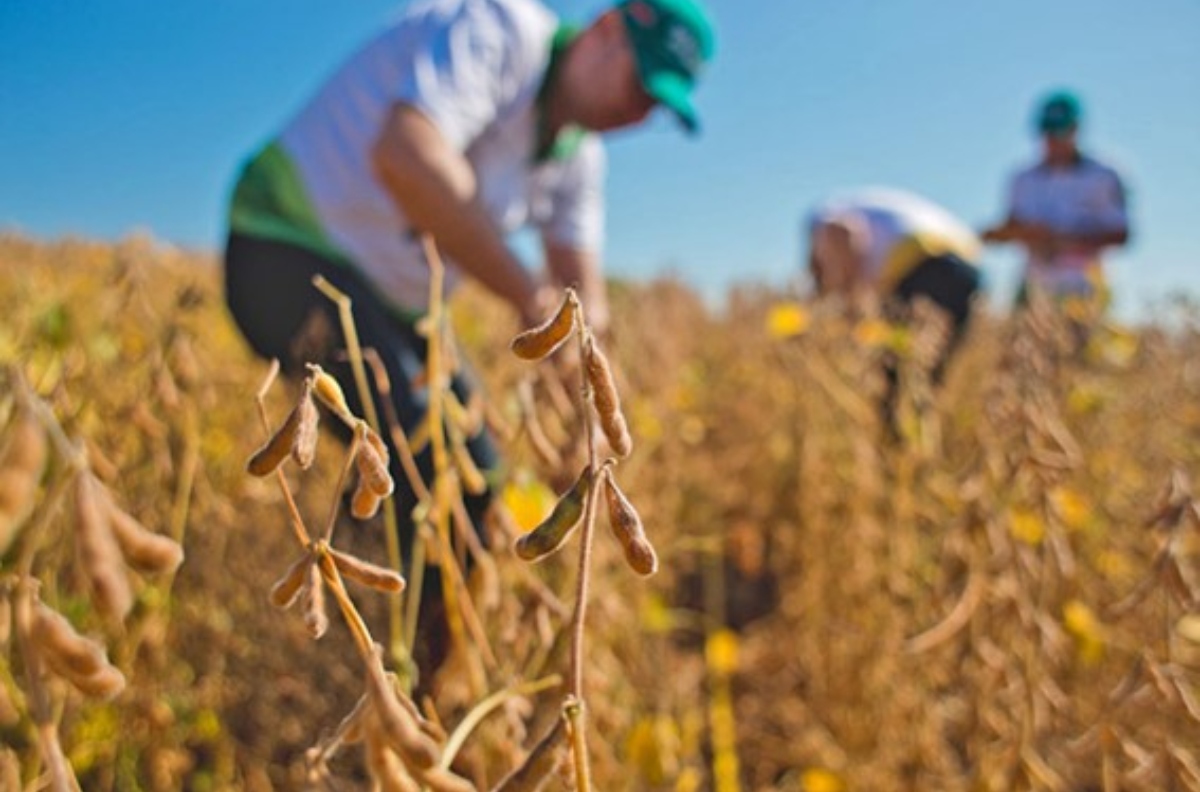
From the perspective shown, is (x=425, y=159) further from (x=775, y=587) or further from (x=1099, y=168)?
(x=1099, y=168)

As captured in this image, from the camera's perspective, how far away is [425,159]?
139 centimetres

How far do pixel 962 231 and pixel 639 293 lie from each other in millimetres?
3025

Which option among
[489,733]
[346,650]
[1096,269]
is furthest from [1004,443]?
[1096,269]

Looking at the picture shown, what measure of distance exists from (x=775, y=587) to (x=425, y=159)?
6.25 feet

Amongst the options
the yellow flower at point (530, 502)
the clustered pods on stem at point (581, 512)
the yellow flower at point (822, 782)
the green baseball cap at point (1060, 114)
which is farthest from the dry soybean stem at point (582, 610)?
the green baseball cap at point (1060, 114)

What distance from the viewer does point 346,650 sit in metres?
1.81

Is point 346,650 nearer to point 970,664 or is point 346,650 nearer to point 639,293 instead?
point 970,664

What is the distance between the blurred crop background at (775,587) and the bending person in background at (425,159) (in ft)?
0.64

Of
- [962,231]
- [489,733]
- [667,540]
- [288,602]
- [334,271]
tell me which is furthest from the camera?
[962,231]

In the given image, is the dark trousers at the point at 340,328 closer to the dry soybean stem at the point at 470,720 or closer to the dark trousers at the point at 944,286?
the dry soybean stem at the point at 470,720

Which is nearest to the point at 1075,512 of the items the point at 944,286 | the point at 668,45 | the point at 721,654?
the point at 721,654

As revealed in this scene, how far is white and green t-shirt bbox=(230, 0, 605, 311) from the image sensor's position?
4.91 ft

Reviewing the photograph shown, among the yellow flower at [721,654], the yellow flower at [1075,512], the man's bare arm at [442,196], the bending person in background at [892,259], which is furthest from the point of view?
the bending person in background at [892,259]

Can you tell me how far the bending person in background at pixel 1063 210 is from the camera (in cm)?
389
